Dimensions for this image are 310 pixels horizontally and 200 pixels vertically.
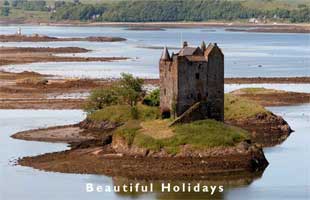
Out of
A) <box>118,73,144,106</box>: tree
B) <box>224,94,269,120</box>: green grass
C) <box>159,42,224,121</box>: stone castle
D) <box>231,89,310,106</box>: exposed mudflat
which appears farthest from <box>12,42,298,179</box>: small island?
<box>231,89,310,106</box>: exposed mudflat

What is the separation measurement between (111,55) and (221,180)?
9222 cm

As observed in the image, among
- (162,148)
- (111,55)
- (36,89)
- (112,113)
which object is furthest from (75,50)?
(162,148)

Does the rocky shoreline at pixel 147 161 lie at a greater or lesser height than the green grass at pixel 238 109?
greater

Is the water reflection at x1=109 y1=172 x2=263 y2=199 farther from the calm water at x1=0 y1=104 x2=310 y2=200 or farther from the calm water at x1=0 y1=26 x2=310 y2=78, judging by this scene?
the calm water at x1=0 y1=26 x2=310 y2=78

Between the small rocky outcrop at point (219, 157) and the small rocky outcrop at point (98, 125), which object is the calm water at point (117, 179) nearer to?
the small rocky outcrop at point (219, 157)

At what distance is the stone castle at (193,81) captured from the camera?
57.6 m

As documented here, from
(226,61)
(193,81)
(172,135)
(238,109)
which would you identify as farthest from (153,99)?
(226,61)

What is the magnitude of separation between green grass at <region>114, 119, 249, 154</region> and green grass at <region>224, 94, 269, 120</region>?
13.1 metres

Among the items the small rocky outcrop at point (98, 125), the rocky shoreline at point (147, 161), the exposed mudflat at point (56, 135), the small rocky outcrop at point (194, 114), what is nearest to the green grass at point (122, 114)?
the small rocky outcrop at point (98, 125)

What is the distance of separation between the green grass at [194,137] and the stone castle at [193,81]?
2.03 meters

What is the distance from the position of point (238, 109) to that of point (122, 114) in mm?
8698

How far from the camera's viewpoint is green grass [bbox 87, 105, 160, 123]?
62156mm

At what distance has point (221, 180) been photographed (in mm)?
50969

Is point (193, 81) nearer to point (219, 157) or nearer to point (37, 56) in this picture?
point (219, 157)
